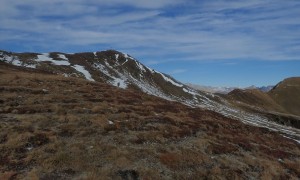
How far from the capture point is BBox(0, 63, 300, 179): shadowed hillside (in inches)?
1107

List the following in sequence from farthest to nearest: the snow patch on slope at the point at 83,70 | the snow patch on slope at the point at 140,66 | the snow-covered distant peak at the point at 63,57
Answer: the snow patch on slope at the point at 140,66, the snow-covered distant peak at the point at 63,57, the snow patch on slope at the point at 83,70

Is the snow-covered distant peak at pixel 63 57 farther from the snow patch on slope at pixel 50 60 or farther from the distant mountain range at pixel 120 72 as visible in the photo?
the snow patch on slope at pixel 50 60

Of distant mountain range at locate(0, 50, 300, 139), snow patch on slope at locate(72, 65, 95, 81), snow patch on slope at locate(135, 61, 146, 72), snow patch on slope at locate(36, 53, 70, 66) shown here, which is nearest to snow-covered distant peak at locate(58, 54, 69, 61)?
distant mountain range at locate(0, 50, 300, 139)

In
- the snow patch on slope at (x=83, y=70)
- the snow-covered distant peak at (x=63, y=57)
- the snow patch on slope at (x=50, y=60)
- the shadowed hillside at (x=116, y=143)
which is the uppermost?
the snow-covered distant peak at (x=63, y=57)

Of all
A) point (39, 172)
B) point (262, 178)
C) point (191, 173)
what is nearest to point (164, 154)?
point (191, 173)

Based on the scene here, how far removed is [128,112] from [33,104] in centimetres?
1163

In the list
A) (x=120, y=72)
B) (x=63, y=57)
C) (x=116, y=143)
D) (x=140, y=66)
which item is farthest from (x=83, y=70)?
(x=116, y=143)

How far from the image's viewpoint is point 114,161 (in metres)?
29.7

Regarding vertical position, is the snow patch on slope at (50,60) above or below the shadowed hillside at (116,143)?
above

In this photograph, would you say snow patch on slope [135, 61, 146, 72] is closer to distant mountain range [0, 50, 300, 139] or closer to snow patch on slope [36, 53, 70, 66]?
distant mountain range [0, 50, 300, 139]

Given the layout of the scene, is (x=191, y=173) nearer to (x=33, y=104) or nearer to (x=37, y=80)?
(x=33, y=104)

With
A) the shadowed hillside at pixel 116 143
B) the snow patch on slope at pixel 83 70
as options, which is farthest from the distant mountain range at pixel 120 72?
the shadowed hillside at pixel 116 143

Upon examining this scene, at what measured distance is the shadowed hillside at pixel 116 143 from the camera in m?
28.1

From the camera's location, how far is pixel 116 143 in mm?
34219
